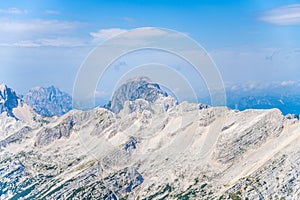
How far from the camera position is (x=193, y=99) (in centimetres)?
7775

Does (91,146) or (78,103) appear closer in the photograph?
(78,103)

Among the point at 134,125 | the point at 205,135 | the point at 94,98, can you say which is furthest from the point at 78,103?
the point at 205,135

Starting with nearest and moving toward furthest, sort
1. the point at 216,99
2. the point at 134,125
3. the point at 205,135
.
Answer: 1. the point at 216,99
2. the point at 134,125
3. the point at 205,135

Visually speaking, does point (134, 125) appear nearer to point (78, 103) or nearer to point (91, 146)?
point (91, 146)

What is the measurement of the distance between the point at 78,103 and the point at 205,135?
135m

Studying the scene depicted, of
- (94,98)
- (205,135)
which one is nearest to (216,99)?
(94,98)

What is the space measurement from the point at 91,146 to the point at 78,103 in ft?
306

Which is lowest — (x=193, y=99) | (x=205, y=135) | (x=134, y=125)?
(x=205, y=135)

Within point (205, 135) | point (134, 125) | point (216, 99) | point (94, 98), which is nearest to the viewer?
point (94, 98)

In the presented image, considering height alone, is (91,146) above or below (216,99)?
below

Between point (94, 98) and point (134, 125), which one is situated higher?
point (94, 98)

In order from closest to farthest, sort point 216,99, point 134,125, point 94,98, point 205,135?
1. point 94,98
2. point 216,99
3. point 134,125
4. point 205,135

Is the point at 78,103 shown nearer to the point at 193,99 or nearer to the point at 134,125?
the point at 193,99

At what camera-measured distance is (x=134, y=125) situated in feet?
517
